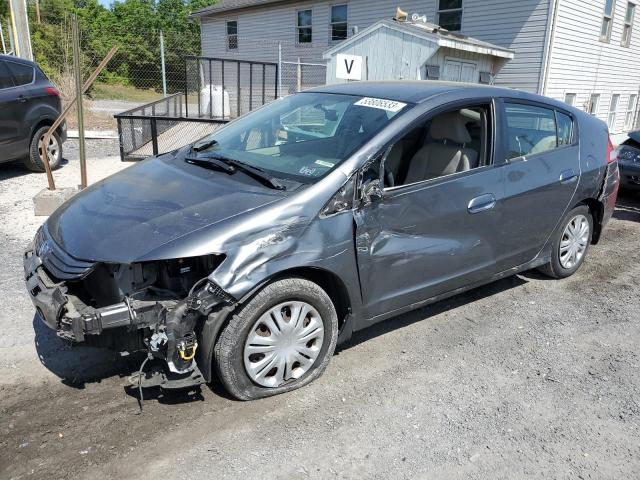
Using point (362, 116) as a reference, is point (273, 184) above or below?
below

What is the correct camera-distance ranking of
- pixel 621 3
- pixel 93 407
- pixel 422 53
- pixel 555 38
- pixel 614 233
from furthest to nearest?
pixel 621 3 < pixel 555 38 < pixel 422 53 < pixel 614 233 < pixel 93 407

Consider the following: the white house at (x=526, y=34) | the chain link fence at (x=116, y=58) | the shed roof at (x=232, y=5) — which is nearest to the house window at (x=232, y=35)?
the white house at (x=526, y=34)

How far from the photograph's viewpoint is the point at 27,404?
9.72ft

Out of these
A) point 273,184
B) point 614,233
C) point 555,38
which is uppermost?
point 555,38

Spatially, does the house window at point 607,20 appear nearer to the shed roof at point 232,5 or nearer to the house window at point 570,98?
the house window at point 570,98

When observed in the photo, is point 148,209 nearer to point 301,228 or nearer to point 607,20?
point 301,228

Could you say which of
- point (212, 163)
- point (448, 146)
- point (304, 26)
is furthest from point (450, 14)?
point (212, 163)

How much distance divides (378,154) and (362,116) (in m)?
0.47

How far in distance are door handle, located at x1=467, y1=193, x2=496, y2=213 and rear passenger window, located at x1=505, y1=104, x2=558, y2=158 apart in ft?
1.32

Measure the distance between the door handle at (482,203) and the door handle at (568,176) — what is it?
92 cm

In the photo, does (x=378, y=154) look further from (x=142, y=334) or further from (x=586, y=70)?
(x=586, y=70)

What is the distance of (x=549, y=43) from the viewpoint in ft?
42.9

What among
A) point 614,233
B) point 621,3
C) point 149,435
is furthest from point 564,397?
point 621,3

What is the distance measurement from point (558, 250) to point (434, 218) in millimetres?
1809
